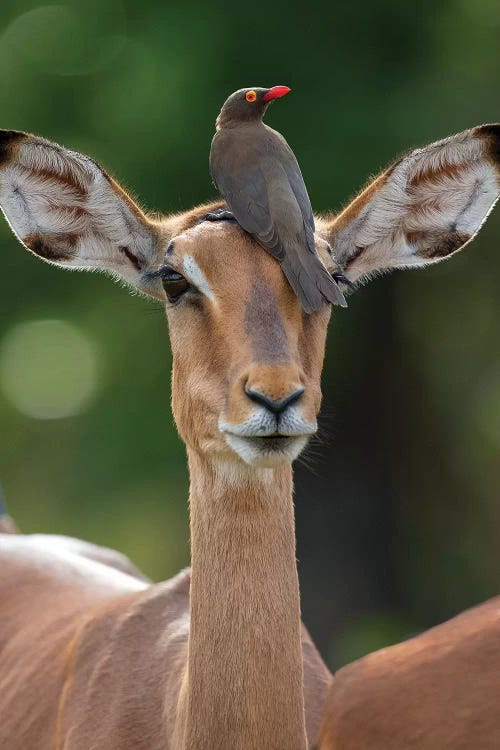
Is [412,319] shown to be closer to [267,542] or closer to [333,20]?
[333,20]

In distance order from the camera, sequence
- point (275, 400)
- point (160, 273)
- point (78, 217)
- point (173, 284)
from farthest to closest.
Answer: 1. point (78, 217)
2. point (160, 273)
3. point (173, 284)
4. point (275, 400)

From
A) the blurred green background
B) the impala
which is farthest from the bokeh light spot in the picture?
the impala

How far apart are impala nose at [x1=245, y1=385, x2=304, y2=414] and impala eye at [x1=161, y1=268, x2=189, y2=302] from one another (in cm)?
69

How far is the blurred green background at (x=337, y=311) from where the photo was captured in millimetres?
13836

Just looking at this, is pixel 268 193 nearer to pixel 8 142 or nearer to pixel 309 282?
pixel 309 282

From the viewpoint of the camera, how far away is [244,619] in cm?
406

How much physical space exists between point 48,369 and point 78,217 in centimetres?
1385

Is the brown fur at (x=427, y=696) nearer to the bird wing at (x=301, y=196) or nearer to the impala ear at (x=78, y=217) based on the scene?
the bird wing at (x=301, y=196)

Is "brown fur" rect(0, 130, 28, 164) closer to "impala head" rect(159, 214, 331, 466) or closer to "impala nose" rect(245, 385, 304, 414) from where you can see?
"impala head" rect(159, 214, 331, 466)

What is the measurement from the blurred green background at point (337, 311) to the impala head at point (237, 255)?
8286 mm

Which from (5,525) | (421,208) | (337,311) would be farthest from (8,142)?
(337,311)

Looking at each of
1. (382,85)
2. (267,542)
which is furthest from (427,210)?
(382,85)

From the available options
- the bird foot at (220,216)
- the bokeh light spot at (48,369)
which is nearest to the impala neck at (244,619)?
the bird foot at (220,216)

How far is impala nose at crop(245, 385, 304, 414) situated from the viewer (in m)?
3.69
